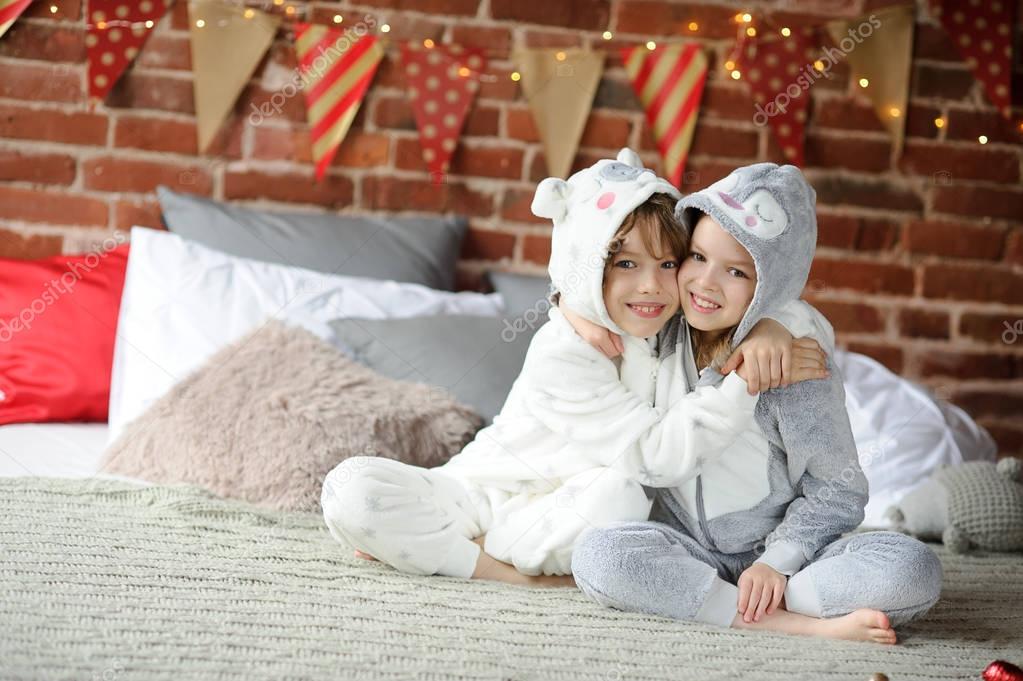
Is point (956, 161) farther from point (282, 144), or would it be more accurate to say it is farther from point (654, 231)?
point (282, 144)

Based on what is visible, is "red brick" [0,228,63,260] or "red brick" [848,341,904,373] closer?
"red brick" [0,228,63,260]

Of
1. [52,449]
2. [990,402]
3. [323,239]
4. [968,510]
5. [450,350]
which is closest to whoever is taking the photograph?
[968,510]

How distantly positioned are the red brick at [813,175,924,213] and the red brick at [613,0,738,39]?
→ 1.39ft

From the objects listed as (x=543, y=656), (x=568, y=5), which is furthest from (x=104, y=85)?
(x=543, y=656)

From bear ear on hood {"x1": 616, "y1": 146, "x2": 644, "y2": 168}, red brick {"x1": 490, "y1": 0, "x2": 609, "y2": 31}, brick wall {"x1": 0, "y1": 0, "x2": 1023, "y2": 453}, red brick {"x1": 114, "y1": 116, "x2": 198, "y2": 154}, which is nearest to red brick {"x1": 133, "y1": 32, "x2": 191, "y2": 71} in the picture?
brick wall {"x1": 0, "y1": 0, "x2": 1023, "y2": 453}

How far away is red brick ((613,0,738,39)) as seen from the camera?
2.65m

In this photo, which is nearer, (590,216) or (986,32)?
(590,216)

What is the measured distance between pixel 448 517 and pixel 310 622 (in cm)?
35

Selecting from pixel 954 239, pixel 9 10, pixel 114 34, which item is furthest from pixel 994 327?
pixel 9 10

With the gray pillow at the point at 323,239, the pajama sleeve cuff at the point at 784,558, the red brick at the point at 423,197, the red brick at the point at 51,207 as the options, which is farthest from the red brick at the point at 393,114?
the pajama sleeve cuff at the point at 784,558

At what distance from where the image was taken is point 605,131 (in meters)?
2.68

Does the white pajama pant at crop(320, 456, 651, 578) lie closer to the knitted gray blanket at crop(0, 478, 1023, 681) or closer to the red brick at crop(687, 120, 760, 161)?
the knitted gray blanket at crop(0, 478, 1023, 681)

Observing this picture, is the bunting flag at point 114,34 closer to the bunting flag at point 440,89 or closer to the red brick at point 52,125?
the red brick at point 52,125

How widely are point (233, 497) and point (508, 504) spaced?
1.59 feet
